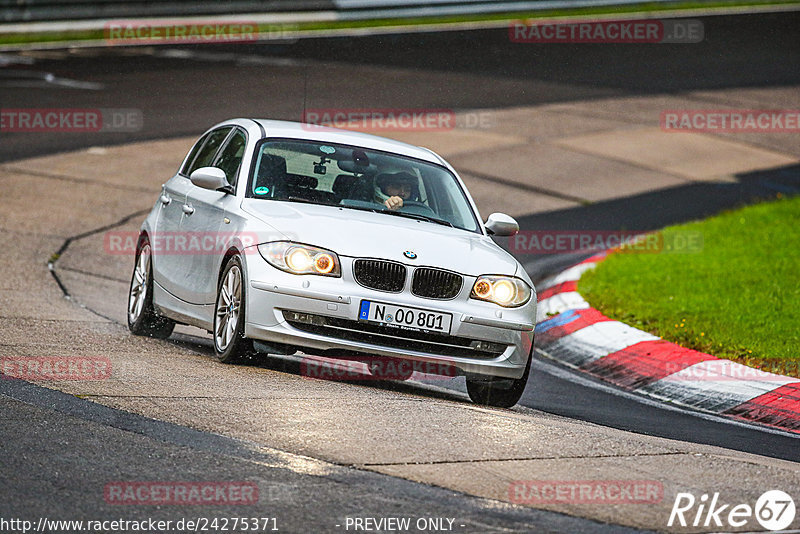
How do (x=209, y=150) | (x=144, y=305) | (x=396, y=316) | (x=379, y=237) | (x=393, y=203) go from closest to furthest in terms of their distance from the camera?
(x=396, y=316)
(x=379, y=237)
(x=393, y=203)
(x=144, y=305)
(x=209, y=150)

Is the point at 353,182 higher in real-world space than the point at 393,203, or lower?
higher

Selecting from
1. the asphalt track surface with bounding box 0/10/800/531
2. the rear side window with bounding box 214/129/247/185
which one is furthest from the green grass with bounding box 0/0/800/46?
the rear side window with bounding box 214/129/247/185

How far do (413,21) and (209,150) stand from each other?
22.7 metres

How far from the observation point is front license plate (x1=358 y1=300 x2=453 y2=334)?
772 centimetres

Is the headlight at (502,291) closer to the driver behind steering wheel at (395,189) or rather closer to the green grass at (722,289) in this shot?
the driver behind steering wheel at (395,189)

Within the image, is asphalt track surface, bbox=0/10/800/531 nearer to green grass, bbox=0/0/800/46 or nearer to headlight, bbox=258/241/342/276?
headlight, bbox=258/241/342/276

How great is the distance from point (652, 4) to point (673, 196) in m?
18.8

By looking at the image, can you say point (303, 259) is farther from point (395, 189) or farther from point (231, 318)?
point (395, 189)

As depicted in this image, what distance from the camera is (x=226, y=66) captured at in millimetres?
25484

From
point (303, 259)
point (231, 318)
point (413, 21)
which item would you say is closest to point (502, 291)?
point (303, 259)

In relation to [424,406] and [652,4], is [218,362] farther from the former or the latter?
[652,4]

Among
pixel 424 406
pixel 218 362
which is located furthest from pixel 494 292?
pixel 218 362

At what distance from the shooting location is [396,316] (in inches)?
305

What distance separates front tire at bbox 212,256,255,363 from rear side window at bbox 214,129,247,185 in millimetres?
870
